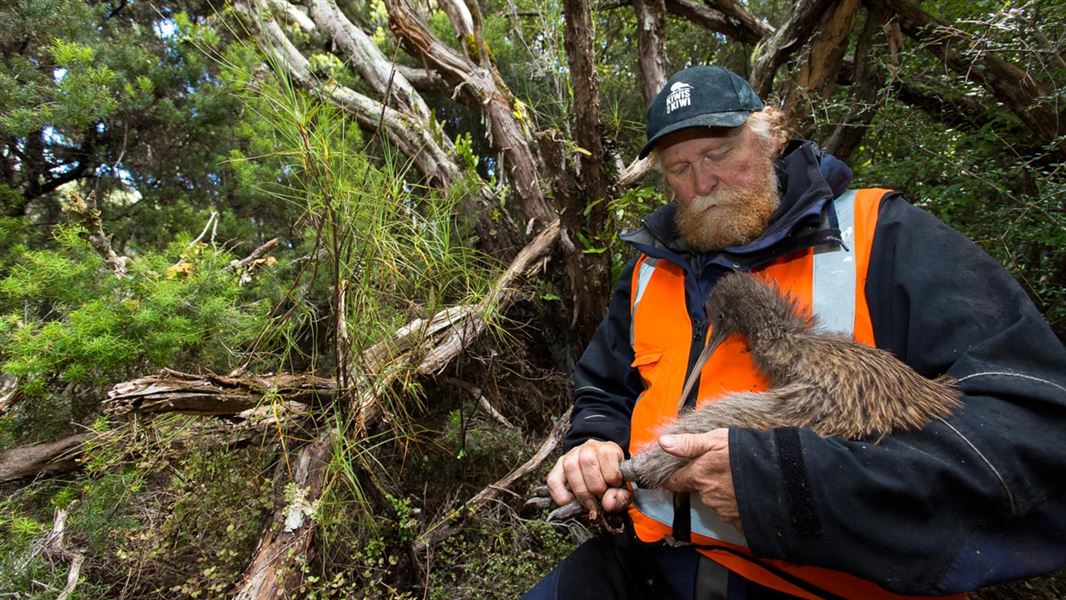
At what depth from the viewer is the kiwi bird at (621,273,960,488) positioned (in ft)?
4.31

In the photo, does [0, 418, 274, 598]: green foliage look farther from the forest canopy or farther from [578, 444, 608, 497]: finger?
[578, 444, 608, 497]: finger

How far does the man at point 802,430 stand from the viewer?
1.18 meters

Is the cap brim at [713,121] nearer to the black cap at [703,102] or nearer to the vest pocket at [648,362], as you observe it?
the black cap at [703,102]

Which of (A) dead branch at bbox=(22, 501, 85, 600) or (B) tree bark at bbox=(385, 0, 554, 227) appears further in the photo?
(B) tree bark at bbox=(385, 0, 554, 227)

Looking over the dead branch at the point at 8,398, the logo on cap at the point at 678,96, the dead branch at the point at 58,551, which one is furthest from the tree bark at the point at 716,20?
the dead branch at the point at 58,551

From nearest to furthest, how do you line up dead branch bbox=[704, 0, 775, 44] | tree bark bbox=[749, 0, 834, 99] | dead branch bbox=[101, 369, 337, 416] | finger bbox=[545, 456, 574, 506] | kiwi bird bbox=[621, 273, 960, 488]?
kiwi bird bbox=[621, 273, 960, 488]
finger bbox=[545, 456, 574, 506]
dead branch bbox=[101, 369, 337, 416]
tree bark bbox=[749, 0, 834, 99]
dead branch bbox=[704, 0, 775, 44]

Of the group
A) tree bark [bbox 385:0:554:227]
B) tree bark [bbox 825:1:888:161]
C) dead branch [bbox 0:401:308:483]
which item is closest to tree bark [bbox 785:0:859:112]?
tree bark [bbox 825:1:888:161]

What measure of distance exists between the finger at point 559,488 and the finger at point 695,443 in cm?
49

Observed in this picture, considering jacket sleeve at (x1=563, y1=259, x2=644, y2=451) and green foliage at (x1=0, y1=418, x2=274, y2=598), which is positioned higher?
jacket sleeve at (x1=563, y1=259, x2=644, y2=451)

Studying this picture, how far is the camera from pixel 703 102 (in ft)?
6.50

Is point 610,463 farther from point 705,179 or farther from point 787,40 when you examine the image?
point 787,40

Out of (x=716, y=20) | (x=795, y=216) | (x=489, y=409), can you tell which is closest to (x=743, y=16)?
(x=716, y=20)

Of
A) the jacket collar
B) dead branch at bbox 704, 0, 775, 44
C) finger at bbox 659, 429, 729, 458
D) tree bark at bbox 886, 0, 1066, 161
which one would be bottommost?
finger at bbox 659, 429, 729, 458

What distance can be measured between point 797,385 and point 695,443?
0.36 metres
